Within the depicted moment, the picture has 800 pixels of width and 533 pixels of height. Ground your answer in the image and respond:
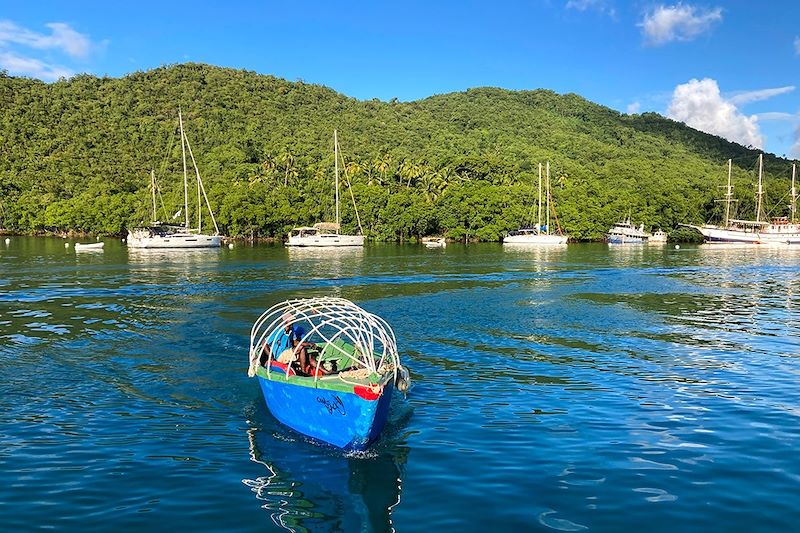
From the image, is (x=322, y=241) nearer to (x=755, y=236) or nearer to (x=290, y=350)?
(x=755, y=236)

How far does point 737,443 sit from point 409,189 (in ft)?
469

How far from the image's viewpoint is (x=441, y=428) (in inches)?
701

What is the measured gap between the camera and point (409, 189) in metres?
158

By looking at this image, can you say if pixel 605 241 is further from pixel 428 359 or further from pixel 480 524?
pixel 480 524

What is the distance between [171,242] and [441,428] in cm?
9581

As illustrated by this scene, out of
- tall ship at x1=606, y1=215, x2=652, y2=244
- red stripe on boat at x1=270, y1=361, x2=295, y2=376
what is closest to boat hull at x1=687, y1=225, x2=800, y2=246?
tall ship at x1=606, y1=215, x2=652, y2=244

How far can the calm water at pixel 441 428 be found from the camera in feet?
42.0

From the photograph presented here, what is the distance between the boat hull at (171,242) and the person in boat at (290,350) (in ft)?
290

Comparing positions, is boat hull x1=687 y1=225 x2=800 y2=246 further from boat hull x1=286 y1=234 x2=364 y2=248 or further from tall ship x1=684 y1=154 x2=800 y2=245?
boat hull x1=286 y1=234 x2=364 y2=248

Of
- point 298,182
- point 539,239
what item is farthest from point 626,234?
point 298,182

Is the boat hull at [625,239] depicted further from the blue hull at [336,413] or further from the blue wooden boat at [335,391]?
the blue hull at [336,413]

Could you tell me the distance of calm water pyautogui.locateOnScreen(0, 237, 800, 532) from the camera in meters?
12.8

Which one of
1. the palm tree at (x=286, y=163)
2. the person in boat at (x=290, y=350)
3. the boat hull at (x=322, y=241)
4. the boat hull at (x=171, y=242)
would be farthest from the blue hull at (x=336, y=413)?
the palm tree at (x=286, y=163)

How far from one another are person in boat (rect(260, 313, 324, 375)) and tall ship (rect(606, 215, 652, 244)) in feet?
416
